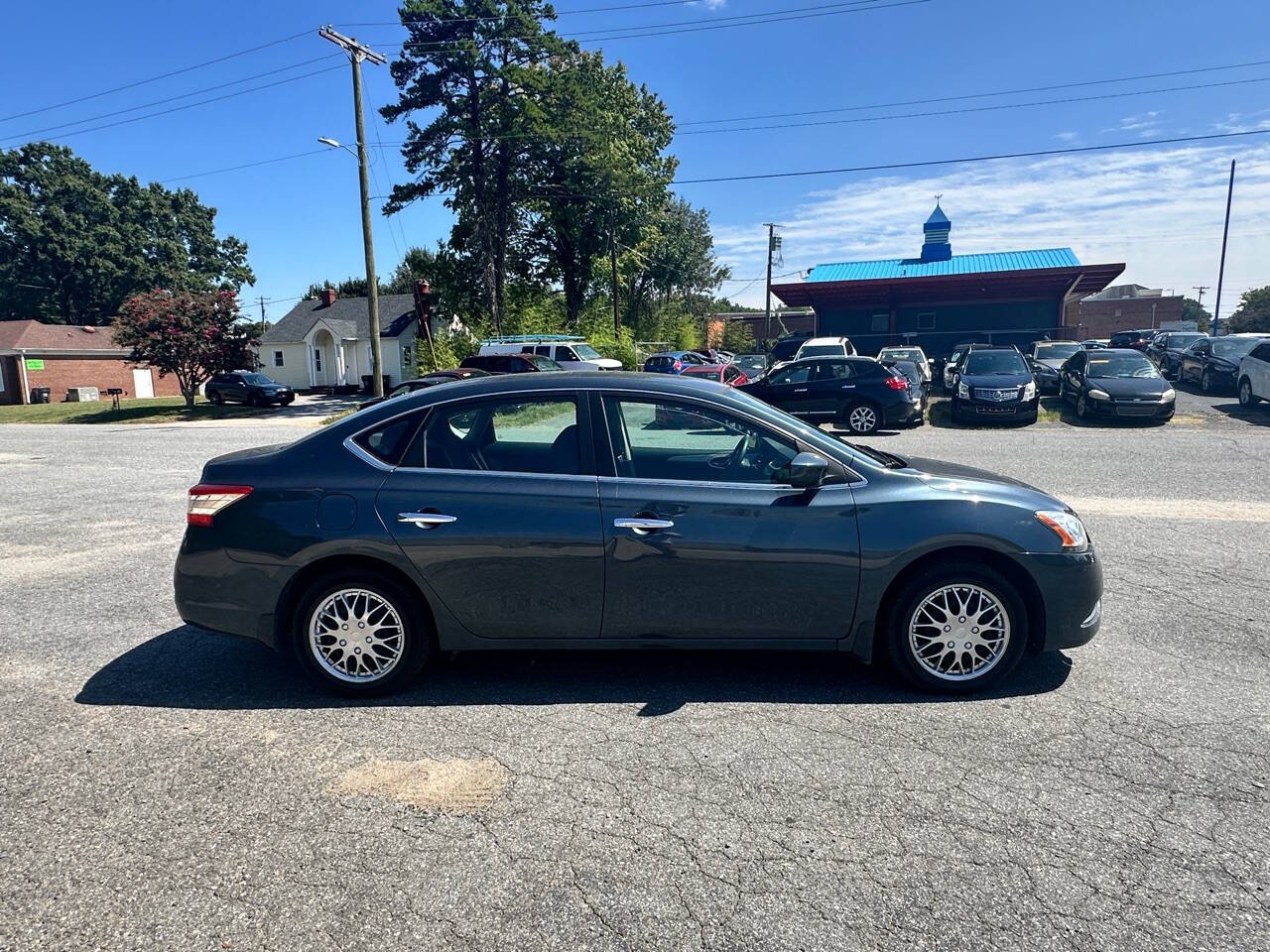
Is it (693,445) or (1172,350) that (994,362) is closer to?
(1172,350)

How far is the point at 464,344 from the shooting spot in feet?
105

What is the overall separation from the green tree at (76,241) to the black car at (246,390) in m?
26.7

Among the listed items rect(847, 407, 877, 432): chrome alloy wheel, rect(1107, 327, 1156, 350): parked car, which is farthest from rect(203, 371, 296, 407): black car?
rect(1107, 327, 1156, 350): parked car

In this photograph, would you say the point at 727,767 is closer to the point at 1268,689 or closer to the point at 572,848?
the point at 572,848

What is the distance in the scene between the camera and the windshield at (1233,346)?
76.1ft

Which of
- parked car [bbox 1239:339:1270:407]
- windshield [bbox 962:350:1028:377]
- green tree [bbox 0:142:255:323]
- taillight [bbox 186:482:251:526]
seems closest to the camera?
taillight [bbox 186:482:251:526]

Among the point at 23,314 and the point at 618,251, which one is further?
the point at 23,314

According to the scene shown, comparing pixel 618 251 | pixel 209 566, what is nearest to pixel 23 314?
pixel 618 251

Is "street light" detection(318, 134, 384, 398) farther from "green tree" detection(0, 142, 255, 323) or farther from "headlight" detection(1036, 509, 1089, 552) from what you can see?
"green tree" detection(0, 142, 255, 323)

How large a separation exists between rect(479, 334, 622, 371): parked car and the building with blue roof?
11149 mm

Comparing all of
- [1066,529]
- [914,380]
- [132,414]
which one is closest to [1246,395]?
[914,380]

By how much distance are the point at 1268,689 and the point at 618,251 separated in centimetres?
4648

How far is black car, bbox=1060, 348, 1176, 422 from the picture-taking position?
1689 cm

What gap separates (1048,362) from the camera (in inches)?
973
